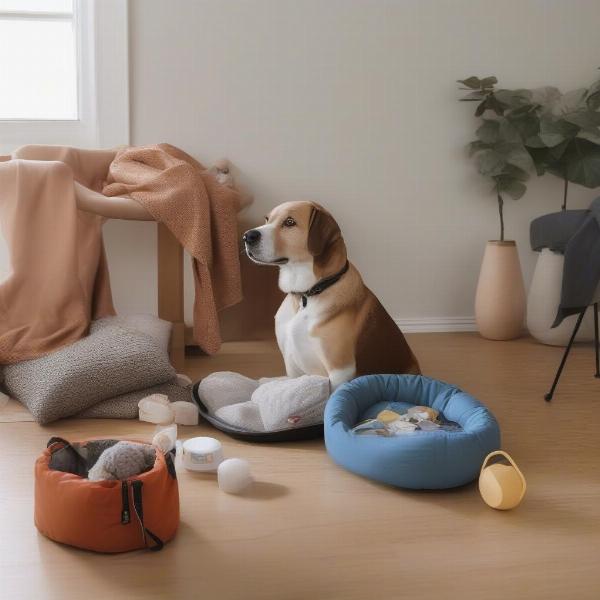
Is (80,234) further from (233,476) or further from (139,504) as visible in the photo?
(139,504)

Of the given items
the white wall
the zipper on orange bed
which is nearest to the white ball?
the zipper on orange bed

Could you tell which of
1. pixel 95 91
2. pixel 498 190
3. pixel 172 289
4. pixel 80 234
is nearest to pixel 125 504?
pixel 172 289

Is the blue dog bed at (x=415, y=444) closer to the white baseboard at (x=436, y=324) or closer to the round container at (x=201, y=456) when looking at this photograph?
the round container at (x=201, y=456)

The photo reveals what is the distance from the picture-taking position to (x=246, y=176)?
3.33m

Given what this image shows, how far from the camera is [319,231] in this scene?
2311 millimetres

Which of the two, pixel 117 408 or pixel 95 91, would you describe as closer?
pixel 117 408

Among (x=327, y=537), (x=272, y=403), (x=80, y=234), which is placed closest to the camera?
(x=327, y=537)

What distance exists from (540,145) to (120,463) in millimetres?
2350

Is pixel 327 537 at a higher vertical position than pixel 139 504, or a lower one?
lower

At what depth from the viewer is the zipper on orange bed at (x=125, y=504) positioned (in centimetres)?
150

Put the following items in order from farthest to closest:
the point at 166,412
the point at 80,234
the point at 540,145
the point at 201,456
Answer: the point at 540,145 < the point at 80,234 < the point at 166,412 < the point at 201,456

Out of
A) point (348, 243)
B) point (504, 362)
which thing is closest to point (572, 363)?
point (504, 362)

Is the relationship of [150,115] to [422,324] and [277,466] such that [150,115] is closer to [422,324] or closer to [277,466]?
[422,324]

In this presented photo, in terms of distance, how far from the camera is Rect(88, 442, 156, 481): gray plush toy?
1573 mm
